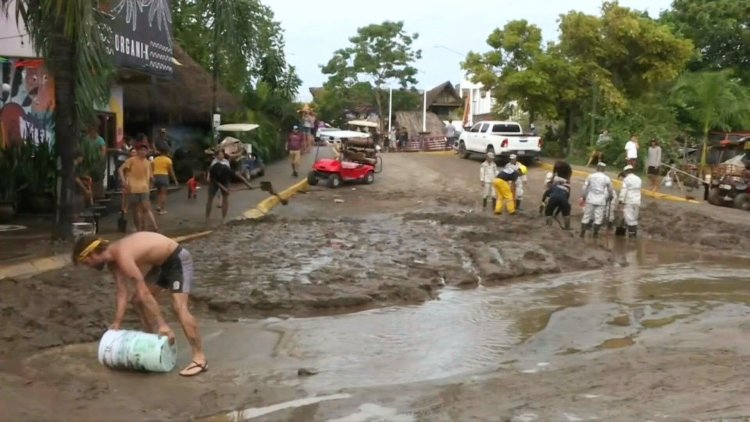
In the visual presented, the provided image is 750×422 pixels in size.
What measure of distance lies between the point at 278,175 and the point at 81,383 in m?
22.8

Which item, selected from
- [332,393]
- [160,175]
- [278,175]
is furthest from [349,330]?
[278,175]

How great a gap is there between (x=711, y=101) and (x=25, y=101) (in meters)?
22.1

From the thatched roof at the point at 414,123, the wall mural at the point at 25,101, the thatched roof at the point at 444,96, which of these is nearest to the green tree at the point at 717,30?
the thatched roof at the point at 414,123

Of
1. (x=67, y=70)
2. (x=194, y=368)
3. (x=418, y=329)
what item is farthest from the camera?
(x=67, y=70)

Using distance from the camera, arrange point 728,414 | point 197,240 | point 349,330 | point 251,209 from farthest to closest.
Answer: point 251,209 < point 197,240 < point 349,330 < point 728,414

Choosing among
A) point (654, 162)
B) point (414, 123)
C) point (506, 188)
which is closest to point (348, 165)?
point (506, 188)

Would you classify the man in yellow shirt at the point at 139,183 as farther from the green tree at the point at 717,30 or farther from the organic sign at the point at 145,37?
the green tree at the point at 717,30

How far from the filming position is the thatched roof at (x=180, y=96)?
24125 millimetres

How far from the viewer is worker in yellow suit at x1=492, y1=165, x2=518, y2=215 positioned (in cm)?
1952

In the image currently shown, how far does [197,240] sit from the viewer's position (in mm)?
14695

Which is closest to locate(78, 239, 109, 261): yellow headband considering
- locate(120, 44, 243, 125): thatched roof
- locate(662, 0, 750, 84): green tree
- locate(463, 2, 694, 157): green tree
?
locate(120, 44, 243, 125): thatched roof

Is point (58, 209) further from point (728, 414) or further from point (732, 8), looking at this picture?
point (732, 8)

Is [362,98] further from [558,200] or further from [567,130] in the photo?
[558,200]

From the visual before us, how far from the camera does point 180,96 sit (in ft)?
87.7
